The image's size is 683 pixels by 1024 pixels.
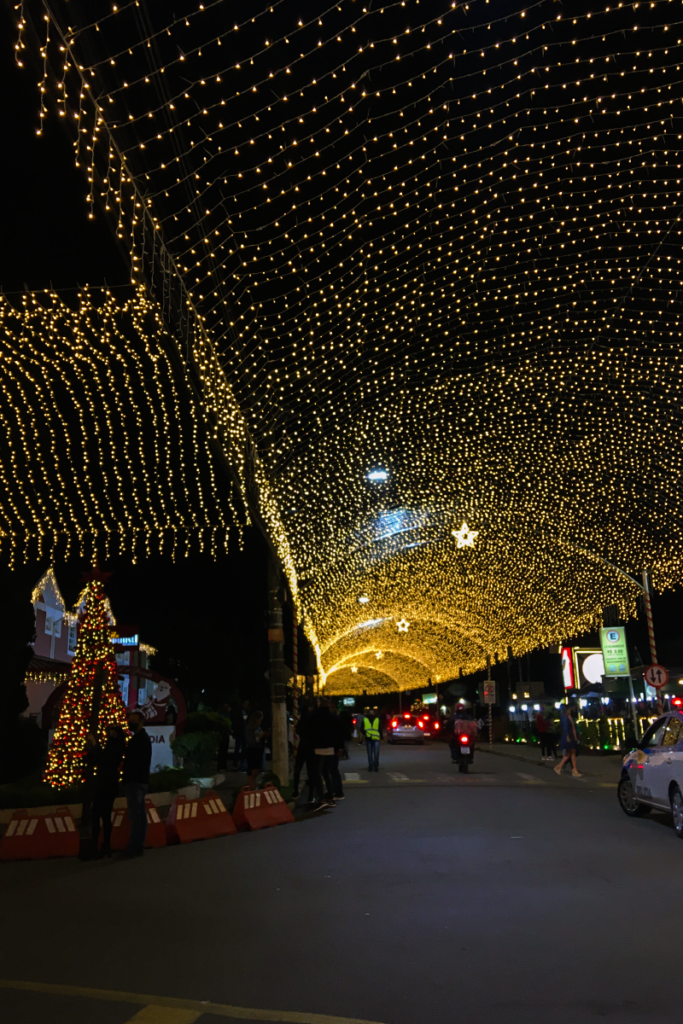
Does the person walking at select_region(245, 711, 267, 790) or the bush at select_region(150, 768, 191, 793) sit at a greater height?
the person walking at select_region(245, 711, 267, 790)

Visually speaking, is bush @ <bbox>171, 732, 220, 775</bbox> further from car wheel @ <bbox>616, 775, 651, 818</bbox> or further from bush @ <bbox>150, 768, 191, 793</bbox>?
car wheel @ <bbox>616, 775, 651, 818</bbox>

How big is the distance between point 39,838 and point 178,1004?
6.93 m

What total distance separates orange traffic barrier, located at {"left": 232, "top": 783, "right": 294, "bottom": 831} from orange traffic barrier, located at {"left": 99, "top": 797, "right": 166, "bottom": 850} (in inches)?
60.5

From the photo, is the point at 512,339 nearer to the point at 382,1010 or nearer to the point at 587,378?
the point at 587,378

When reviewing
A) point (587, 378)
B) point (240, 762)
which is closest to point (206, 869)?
point (587, 378)

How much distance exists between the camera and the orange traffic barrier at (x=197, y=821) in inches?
477

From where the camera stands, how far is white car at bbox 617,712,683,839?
11789 millimetres

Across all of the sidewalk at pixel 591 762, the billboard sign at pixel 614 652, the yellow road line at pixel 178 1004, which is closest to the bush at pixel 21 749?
the sidewalk at pixel 591 762

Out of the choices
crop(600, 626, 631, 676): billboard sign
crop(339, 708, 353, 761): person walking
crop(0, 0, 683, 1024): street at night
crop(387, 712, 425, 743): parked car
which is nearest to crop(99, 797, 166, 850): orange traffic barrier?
crop(0, 0, 683, 1024): street at night

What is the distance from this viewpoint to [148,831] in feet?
38.6

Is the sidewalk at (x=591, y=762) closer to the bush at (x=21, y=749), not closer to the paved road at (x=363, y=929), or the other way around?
the paved road at (x=363, y=929)

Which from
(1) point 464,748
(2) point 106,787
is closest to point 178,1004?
(2) point 106,787

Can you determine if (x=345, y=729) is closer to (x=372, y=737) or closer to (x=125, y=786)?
(x=372, y=737)

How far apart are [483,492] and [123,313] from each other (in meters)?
15.4
